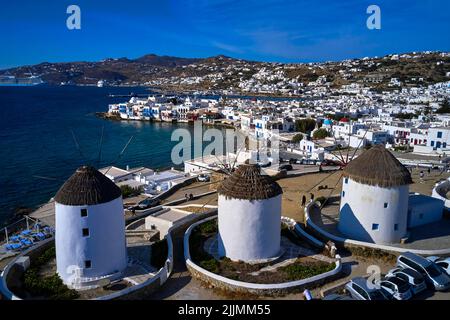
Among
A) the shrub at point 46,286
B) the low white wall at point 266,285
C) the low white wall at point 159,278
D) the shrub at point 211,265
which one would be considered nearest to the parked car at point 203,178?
the low white wall at point 159,278

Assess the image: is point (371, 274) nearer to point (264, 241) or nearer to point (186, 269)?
point (264, 241)

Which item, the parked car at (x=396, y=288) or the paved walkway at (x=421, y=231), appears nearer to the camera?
the parked car at (x=396, y=288)

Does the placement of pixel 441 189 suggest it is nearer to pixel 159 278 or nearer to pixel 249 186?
pixel 249 186

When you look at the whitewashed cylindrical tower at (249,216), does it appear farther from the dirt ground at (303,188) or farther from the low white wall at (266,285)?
the dirt ground at (303,188)

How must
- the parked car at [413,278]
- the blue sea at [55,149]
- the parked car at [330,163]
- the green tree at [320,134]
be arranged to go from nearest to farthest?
the parked car at [413,278]
the parked car at [330,163]
the blue sea at [55,149]
the green tree at [320,134]

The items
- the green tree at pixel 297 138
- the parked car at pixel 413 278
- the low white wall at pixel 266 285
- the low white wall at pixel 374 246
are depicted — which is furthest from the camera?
the green tree at pixel 297 138

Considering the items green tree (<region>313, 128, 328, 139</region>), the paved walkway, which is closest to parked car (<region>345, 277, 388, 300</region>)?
the paved walkway
